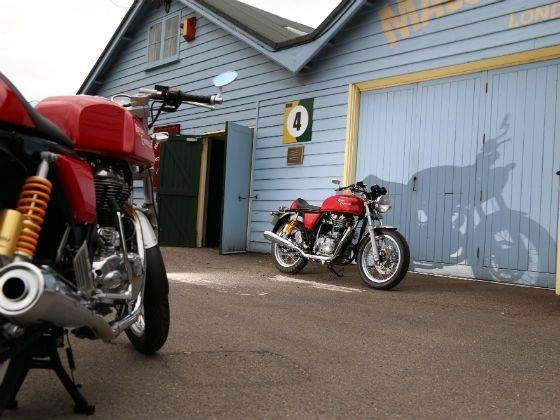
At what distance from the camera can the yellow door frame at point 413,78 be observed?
6.40 m

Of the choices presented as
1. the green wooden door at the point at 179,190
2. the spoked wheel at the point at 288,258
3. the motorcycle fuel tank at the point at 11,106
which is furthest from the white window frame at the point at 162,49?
the motorcycle fuel tank at the point at 11,106

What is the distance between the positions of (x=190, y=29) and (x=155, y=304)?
9.95 meters

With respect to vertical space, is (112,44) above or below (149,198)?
above

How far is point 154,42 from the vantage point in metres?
12.8

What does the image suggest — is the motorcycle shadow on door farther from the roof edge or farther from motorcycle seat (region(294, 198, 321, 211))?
the roof edge

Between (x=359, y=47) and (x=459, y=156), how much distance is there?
2.42 meters

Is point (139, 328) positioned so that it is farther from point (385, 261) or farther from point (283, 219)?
point (283, 219)

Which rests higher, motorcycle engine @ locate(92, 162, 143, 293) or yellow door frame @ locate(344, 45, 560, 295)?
yellow door frame @ locate(344, 45, 560, 295)

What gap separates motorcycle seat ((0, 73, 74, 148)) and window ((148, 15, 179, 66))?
1061cm

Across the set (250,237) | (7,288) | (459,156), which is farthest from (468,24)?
(7,288)

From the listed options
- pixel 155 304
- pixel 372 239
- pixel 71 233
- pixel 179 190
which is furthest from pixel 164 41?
pixel 71 233

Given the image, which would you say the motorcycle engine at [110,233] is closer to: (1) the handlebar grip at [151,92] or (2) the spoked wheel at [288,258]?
(1) the handlebar grip at [151,92]

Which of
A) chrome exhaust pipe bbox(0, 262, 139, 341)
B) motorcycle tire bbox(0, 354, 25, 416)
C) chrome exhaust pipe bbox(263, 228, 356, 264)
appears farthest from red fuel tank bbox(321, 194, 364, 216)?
motorcycle tire bbox(0, 354, 25, 416)

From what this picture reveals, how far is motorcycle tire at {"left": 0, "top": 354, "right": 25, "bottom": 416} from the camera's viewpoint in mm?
1665
